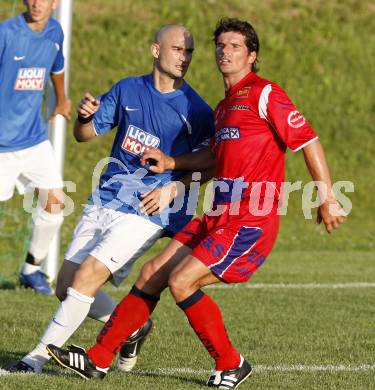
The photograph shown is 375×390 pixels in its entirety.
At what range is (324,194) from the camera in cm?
603

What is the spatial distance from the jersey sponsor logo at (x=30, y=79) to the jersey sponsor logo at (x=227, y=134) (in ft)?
11.4

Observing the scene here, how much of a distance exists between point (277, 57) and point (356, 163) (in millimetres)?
2821

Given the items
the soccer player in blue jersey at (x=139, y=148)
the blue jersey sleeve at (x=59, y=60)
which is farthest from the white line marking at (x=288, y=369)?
the blue jersey sleeve at (x=59, y=60)

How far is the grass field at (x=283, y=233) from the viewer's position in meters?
6.79

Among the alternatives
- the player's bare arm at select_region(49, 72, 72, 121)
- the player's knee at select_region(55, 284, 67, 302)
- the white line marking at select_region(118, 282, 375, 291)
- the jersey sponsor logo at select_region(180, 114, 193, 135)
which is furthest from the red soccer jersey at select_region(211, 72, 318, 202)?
the white line marking at select_region(118, 282, 375, 291)

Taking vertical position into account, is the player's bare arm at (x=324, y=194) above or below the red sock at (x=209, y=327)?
above

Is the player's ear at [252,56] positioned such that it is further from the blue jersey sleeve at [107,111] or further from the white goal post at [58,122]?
the white goal post at [58,122]

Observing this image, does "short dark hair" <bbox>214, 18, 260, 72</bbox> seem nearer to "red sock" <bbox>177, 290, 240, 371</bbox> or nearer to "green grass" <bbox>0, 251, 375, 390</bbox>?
"red sock" <bbox>177, 290, 240, 371</bbox>

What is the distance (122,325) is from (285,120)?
4.87 ft

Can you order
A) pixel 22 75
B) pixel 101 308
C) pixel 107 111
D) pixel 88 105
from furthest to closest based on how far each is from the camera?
pixel 22 75
pixel 101 308
pixel 107 111
pixel 88 105

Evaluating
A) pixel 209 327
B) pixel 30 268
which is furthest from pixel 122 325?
pixel 30 268

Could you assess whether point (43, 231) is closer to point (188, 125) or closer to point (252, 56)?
point (188, 125)

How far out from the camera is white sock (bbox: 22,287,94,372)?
6.36 metres

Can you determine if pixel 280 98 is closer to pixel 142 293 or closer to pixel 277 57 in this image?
pixel 142 293
